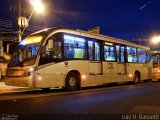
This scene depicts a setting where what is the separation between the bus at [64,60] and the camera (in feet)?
54.3

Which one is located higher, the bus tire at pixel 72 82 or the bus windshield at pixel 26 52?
the bus windshield at pixel 26 52

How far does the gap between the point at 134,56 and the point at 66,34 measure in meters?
10.1

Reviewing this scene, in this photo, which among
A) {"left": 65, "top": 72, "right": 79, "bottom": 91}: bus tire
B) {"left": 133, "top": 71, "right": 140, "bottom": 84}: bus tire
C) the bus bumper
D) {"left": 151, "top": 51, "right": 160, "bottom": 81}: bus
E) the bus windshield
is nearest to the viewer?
the bus bumper

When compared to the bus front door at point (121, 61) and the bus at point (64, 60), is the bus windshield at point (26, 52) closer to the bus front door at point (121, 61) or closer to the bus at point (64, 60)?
the bus at point (64, 60)

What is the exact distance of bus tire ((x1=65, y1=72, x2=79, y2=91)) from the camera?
59.2 feet

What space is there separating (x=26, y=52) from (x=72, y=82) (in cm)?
310

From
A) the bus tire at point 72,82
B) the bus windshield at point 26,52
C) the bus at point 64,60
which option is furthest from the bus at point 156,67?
the bus windshield at point 26,52

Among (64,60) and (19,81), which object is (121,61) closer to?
(64,60)

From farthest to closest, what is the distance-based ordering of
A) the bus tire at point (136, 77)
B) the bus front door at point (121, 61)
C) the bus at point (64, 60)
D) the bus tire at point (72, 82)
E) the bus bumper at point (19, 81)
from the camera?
1. the bus tire at point (136, 77)
2. the bus front door at point (121, 61)
3. the bus tire at point (72, 82)
4. the bus at point (64, 60)
5. the bus bumper at point (19, 81)

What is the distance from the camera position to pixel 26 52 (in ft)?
56.9

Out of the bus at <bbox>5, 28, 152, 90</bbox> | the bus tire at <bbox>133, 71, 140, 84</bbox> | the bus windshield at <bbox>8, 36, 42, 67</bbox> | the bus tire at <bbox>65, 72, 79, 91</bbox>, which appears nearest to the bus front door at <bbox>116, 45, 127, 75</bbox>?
the bus at <bbox>5, 28, 152, 90</bbox>

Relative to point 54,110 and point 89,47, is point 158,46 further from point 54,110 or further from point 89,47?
point 54,110

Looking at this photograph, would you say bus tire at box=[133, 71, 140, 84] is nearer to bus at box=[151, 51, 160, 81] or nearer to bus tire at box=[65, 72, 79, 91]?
bus at box=[151, 51, 160, 81]

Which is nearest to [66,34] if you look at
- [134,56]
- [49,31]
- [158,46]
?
[49,31]
